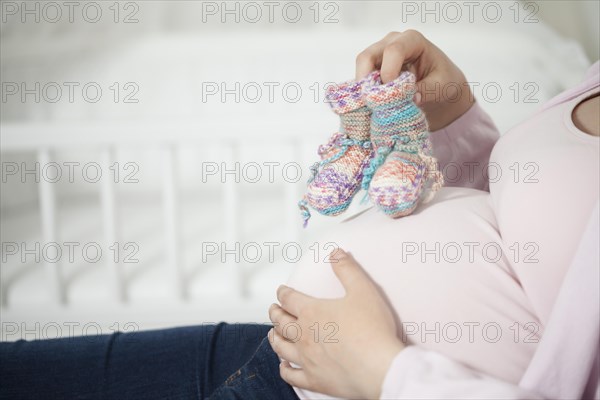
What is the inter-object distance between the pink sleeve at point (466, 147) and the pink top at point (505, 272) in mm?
127

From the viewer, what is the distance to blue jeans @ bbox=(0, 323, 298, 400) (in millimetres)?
575

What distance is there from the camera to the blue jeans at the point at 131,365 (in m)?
0.57

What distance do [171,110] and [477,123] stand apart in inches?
41.1

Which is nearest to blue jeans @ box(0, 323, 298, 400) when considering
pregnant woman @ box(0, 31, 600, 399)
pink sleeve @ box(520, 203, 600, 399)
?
pregnant woman @ box(0, 31, 600, 399)

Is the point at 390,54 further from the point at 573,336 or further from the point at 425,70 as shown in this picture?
the point at 573,336

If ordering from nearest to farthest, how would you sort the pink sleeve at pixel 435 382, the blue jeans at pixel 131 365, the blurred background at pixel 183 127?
1. the pink sleeve at pixel 435 382
2. the blue jeans at pixel 131 365
3. the blurred background at pixel 183 127

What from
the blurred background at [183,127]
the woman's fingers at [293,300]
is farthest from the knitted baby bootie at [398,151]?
the blurred background at [183,127]

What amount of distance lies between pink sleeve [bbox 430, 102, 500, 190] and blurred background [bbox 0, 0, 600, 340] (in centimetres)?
29

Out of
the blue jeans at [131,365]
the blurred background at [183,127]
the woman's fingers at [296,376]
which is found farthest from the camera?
the blurred background at [183,127]

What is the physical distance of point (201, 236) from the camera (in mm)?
1155

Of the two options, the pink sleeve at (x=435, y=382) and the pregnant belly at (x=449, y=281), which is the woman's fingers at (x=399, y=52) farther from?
the pink sleeve at (x=435, y=382)

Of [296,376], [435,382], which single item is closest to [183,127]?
[296,376]

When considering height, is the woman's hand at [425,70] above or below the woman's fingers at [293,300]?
above

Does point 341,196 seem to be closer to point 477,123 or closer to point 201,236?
point 477,123
